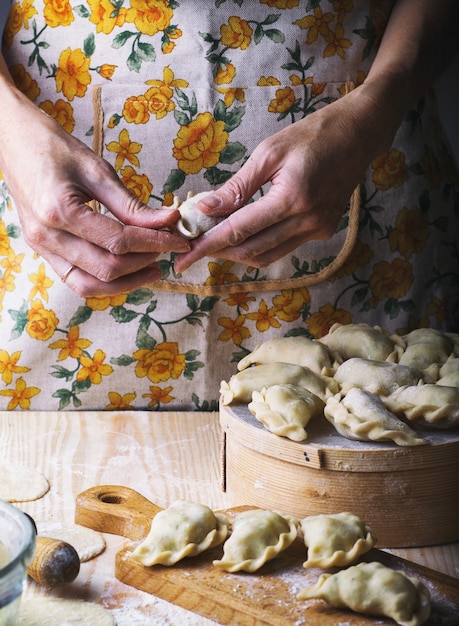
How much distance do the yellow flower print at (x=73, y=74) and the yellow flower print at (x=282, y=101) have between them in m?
0.30

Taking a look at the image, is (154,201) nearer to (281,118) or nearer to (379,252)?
(281,118)

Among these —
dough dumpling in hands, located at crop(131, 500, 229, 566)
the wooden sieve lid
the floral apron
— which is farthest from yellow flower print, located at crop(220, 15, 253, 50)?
dough dumpling in hands, located at crop(131, 500, 229, 566)

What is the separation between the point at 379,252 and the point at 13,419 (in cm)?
68

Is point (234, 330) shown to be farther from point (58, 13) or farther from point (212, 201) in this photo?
point (58, 13)

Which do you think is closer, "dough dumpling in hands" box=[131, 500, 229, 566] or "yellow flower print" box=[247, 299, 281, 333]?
"dough dumpling in hands" box=[131, 500, 229, 566]

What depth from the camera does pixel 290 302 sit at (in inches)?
62.1

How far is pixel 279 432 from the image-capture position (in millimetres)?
1103

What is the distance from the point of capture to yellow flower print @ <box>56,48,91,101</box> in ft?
4.82

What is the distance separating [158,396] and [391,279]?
459mm

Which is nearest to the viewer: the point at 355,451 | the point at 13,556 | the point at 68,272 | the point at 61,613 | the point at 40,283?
the point at 13,556

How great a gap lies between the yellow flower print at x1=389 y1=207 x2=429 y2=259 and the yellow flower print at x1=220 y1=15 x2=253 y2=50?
397 millimetres

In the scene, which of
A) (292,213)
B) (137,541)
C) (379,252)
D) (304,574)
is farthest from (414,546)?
(379,252)

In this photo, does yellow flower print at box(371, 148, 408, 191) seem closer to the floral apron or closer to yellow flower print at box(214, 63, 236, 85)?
the floral apron

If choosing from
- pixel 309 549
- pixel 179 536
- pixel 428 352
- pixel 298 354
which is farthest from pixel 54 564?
pixel 428 352
